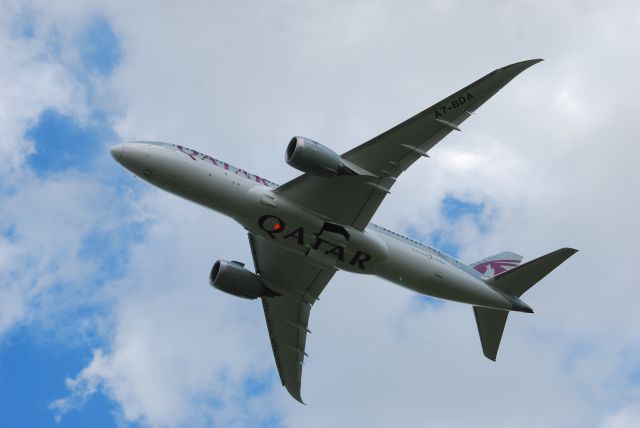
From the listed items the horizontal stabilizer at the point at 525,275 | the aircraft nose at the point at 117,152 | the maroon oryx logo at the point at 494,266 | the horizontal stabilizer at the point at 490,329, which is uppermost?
the aircraft nose at the point at 117,152

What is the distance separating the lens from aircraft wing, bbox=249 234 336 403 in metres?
50.3

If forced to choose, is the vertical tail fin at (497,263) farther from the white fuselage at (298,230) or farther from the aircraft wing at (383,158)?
the aircraft wing at (383,158)

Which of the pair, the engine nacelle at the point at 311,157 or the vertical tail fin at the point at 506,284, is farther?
the vertical tail fin at the point at 506,284

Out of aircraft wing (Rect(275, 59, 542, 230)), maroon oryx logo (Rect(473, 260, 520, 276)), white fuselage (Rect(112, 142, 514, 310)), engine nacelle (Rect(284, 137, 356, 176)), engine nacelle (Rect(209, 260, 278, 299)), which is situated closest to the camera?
aircraft wing (Rect(275, 59, 542, 230))

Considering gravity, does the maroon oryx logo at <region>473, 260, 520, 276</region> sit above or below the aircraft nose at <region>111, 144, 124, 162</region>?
below

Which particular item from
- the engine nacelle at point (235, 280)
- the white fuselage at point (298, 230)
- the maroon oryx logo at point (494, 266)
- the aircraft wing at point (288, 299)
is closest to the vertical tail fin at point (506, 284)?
the maroon oryx logo at point (494, 266)

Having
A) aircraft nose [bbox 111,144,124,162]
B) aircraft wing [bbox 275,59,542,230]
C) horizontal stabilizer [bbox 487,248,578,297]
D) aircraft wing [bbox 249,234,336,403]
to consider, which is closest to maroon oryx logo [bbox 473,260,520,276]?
horizontal stabilizer [bbox 487,248,578,297]

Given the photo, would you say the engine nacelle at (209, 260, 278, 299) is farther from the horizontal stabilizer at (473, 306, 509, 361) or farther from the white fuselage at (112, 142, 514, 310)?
the horizontal stabilizer at (473, 306, 509, 361)

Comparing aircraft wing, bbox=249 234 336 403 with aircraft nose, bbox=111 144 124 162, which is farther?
aircraft wing, bbox=249 234 336 403

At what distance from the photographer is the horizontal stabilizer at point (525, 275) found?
45.4m

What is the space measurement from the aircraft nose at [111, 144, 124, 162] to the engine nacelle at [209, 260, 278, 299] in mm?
10328

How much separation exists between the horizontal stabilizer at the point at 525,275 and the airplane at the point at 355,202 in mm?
55

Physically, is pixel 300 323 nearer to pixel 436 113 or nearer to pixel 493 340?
pixel 493 340

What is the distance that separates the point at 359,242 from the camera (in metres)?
44.8
